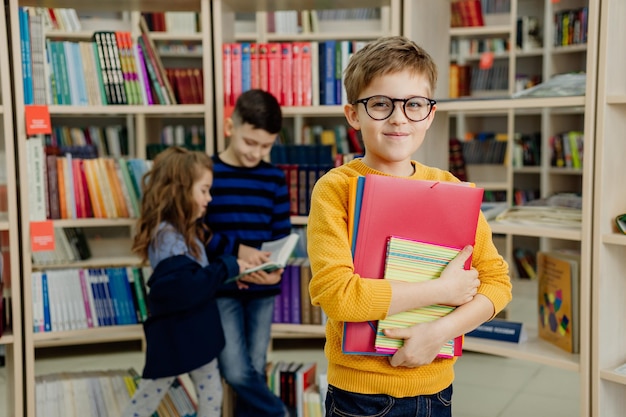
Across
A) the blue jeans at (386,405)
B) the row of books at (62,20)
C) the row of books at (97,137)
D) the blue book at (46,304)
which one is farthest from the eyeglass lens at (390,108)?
the row of books at (97,137)

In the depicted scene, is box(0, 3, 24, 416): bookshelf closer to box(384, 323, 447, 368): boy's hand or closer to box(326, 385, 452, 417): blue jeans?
box(326, 385, 452, 417): blue jeans

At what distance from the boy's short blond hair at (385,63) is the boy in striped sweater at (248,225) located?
1038 millimetres

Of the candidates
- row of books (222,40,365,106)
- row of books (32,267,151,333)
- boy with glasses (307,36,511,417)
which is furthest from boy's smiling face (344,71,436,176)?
row of books (32,267,151,333)

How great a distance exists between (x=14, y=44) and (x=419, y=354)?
5.70 ft

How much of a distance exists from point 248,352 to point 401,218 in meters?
1.39

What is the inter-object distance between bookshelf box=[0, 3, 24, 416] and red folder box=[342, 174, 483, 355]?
147 centimetres

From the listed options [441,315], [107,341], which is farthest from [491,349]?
[107,341]

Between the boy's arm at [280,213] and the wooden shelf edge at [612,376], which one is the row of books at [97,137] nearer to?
the boy's arm at [280,213]

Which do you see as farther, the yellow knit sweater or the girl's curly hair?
the girl's curly hair

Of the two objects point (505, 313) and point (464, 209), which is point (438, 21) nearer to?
point (464, 209)

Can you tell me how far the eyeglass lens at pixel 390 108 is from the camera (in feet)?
4.23

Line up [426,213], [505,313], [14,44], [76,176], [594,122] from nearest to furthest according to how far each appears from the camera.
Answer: [426,213], [594,122], [14,44], [76,176], [505,313]

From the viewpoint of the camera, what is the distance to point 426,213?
1251mm

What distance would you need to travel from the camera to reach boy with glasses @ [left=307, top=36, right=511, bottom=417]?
1.23 metres
